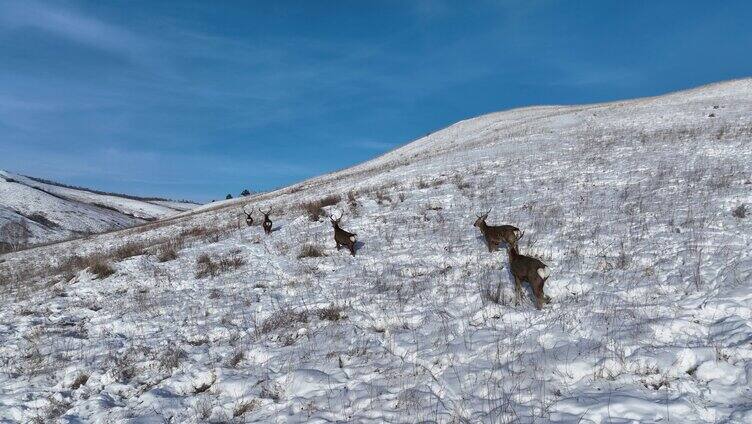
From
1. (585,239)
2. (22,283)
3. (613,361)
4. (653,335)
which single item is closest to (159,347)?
(613,361)

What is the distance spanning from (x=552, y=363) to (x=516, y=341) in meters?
0.69

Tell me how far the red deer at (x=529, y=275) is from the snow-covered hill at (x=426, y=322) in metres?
0.22

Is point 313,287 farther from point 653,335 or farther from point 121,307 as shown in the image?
point 653,335

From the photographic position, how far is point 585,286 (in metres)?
7.39

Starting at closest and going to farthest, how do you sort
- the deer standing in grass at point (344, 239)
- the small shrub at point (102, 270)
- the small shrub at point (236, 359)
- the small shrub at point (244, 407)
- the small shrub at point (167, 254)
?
the small shrub at point (244, 407)
the small shrub at point (236, 359)
the deer standing in grass at point (344, 239)
the small shrub at point (102, 270)
the small shrub at point (167, 254)

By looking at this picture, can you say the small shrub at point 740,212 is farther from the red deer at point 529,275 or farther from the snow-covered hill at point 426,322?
the red deer at point 529,275

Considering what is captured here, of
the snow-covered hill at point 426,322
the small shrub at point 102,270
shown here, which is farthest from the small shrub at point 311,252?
the small shrub at point 102,270

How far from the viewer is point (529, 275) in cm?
728

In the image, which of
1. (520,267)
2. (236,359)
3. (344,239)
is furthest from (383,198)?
(236,359)

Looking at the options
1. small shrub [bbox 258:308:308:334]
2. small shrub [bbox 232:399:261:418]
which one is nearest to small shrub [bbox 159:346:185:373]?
small shrub [bbox 258:308:308:334]

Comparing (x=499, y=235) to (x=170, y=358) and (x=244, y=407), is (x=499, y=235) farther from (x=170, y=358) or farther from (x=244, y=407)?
(x=170, y=358)

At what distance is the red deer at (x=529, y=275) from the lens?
23.0 feet

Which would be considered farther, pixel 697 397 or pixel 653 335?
pixel 653 335

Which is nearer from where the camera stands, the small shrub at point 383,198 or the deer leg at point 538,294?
the deer leg at point 538,294
